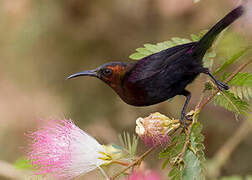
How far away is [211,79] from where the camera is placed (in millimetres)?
2232

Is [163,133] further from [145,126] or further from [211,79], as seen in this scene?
[211,79]

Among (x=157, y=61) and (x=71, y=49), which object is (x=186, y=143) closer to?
(x=157, y=61)

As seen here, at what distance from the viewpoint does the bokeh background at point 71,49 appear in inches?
254

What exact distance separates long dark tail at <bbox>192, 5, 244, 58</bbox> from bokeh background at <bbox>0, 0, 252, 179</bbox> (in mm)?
3880

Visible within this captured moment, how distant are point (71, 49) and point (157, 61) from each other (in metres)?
4.77

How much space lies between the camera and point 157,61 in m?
2.36

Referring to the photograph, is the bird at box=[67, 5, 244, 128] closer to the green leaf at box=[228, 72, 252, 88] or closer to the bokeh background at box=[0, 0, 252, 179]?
the green leaf at box=[228, 72, 252, 88]

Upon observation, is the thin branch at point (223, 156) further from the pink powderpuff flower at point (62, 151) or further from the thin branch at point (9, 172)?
the pink powderpuff flower at point (62, 151)

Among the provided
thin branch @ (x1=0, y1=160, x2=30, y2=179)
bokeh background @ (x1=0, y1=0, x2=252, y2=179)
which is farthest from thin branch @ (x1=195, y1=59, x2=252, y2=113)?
bokeh background @ (x1=0, y1=0, x2=252, y2=179)

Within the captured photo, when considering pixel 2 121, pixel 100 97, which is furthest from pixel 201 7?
pixel 2 121

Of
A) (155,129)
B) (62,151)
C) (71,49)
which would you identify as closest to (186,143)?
(155,129)

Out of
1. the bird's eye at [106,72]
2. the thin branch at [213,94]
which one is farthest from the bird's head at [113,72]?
the thin branch at [213,94]

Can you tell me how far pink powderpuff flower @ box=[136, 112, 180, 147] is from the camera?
199 cm

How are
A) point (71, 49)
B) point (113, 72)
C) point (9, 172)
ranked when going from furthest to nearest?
point (71, 49) < point (9, 172) < point (113, 72)
